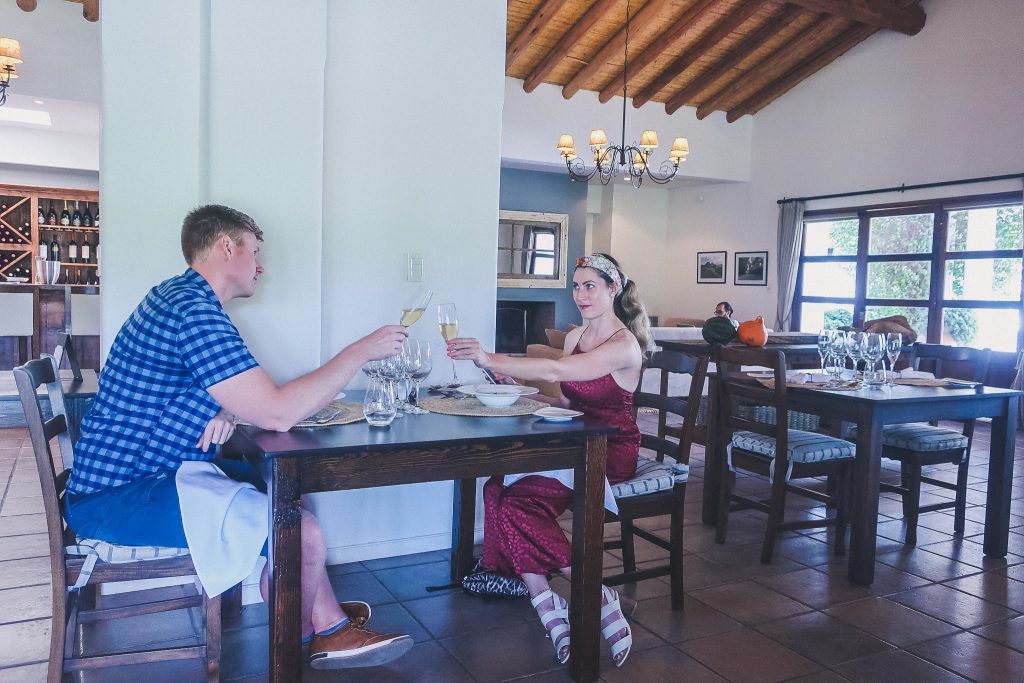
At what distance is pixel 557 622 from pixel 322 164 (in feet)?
5.91

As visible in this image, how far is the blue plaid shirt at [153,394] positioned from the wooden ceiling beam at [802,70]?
9.19m

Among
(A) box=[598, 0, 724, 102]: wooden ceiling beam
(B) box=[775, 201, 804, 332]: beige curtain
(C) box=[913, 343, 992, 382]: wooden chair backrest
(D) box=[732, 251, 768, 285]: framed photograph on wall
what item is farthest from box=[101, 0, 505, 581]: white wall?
(D) box=[732, 251, 768, 285]: framed photograph on wall

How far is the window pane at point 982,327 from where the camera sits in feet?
25.0

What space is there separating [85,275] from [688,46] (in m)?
7.75

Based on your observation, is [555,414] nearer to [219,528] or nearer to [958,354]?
[219,528]

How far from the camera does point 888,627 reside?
2588 millimetres

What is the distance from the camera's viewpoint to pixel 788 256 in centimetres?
992

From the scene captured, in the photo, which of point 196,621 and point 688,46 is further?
point 688,46

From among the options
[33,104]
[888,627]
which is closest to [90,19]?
[33,104]

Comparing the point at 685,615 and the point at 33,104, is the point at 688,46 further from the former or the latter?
the point at 685,615

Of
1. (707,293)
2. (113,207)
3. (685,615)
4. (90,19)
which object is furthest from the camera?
(707,293)

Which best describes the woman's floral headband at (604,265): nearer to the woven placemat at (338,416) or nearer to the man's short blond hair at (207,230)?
the woven placemat at (338,416)

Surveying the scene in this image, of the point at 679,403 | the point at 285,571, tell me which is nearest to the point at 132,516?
the point at 285,571

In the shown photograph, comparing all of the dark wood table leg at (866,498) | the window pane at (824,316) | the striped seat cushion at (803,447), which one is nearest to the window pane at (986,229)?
the window pane at (824,316)
